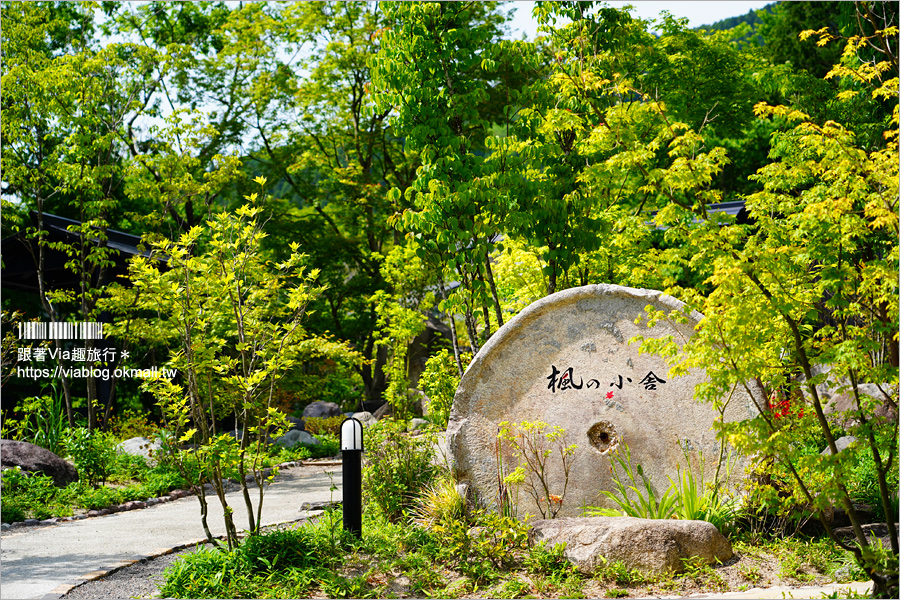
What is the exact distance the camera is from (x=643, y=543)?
4551mm

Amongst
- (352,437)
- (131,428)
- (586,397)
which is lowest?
(131,428)

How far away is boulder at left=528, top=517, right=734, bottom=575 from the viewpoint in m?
4.53

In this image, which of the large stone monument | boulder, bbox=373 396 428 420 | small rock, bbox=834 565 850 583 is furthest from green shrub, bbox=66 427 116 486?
small rock, bbox=834 565 850 583

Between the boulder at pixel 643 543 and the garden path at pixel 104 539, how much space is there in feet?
9.58

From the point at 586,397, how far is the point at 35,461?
6.16 m

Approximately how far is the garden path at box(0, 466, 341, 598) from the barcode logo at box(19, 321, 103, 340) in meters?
3.70

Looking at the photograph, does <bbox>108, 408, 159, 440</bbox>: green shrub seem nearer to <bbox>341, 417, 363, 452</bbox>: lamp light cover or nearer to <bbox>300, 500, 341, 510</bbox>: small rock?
<bbox>300, 500, 341, 510</bbox>: small rock

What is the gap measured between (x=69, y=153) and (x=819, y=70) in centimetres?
1758

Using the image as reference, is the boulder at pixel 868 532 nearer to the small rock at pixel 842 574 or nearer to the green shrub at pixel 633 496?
the small rock at pixel 842 574

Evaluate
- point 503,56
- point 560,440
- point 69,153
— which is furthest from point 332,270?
point 560,440

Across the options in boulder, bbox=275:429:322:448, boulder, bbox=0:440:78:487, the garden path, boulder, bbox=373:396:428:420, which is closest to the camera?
the garden path

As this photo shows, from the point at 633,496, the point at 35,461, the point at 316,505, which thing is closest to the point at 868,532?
the point at 633,496

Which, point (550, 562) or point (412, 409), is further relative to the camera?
point (412, 409)

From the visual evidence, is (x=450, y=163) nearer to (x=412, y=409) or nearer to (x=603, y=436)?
(x=603, y=436)
